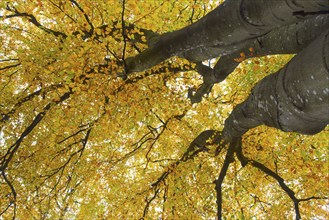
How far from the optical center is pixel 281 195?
35.0ft

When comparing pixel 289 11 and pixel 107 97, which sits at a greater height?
pixel 107 97

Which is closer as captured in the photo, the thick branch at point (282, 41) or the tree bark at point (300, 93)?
the tree bark at point (300, 93)

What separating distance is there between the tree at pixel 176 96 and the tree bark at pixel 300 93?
0.01 m

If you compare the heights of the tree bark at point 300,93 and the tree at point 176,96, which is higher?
the tree at point 176,96

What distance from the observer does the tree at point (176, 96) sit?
10.1ft

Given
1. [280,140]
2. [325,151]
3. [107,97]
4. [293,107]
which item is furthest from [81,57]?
[325,151]

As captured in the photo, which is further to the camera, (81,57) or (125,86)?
(125,86)

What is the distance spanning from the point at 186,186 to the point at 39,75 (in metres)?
6.21

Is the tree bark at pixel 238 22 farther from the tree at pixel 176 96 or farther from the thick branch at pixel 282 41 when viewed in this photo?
the thick branch at pixel 282 41

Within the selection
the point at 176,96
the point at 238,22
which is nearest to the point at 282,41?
the point at 238,22

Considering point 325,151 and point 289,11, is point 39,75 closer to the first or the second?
point 289,11

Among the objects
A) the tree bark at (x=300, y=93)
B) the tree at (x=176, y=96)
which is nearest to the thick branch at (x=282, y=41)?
the tree at (x=176, y=96)

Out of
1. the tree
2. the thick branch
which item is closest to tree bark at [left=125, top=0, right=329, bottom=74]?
the tree

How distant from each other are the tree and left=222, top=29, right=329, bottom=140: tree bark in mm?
14
